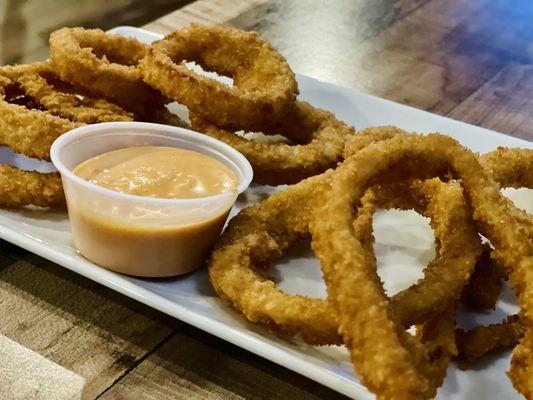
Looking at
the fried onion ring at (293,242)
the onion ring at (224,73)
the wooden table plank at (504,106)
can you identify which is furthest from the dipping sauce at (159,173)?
the wooden table plank at (504,106)

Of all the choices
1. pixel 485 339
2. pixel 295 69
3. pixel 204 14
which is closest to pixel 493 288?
pixel 485 339

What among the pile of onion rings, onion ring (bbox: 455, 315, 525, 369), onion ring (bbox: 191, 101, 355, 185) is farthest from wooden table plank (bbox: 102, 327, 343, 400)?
onion ring (bbox: 191, 101, 355, 185)

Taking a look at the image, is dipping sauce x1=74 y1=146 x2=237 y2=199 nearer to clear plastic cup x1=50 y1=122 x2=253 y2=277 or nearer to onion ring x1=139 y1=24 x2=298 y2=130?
clear plastic cup x1=50 y1=122 x2=253 y2=277

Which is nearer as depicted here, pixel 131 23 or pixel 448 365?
pixel 448 365

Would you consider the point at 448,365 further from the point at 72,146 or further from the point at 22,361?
the point at 72,146

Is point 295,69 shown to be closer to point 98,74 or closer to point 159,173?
point 98,74

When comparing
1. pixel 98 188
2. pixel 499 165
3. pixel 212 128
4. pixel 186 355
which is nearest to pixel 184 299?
pixel 186 355

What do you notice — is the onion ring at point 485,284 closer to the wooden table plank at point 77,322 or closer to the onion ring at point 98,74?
the wooden table plank at point 77,322
